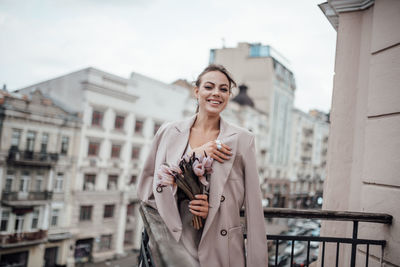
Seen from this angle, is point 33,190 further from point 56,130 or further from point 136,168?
point 136,168

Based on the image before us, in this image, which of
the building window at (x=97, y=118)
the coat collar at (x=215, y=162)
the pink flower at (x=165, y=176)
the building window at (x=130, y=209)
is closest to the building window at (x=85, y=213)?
the building window at (x=130, y=209)

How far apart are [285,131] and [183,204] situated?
37.2 meters

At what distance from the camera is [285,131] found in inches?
1492

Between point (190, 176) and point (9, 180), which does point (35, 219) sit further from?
point (190, 176)

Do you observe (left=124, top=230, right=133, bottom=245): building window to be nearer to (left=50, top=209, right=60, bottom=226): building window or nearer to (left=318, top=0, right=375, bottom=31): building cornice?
(left=50, top=209, right=60, bottom=226): building window

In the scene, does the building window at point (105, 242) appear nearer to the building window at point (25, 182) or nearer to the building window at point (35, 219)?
the building window at point (35, 219)

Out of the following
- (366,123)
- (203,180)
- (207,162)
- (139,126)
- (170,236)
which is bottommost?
(170,236)

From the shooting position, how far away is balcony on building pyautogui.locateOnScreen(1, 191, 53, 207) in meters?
16.2

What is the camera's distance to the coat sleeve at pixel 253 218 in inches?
75.4

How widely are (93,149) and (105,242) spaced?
18.7ft

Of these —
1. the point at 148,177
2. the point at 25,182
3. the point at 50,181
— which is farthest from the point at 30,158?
the point at 148,177

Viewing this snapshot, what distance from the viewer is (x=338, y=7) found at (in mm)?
3318

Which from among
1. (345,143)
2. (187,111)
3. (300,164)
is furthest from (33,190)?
(300,164)

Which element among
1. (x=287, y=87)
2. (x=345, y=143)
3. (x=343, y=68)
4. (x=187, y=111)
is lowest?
(x=345, y=143)
